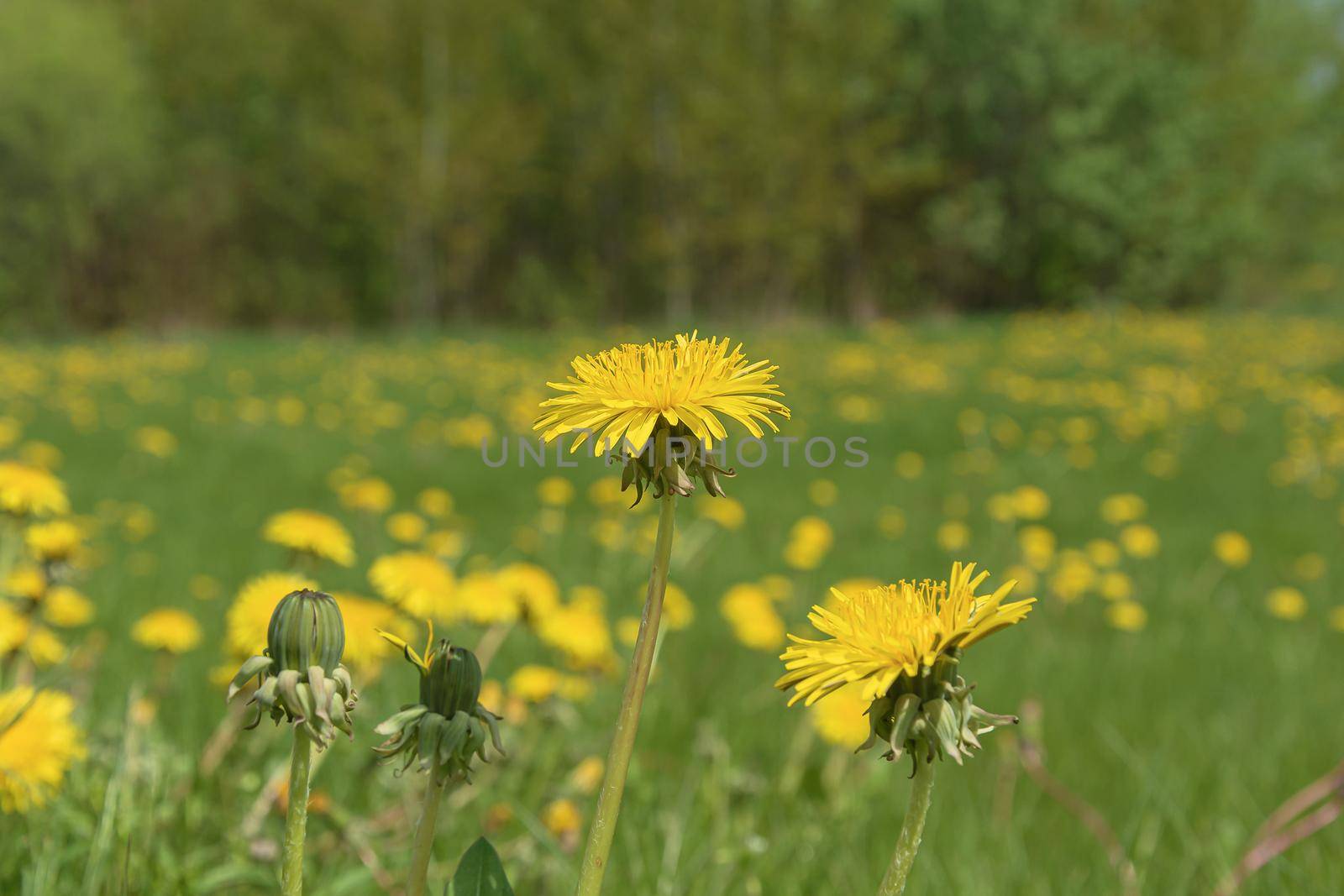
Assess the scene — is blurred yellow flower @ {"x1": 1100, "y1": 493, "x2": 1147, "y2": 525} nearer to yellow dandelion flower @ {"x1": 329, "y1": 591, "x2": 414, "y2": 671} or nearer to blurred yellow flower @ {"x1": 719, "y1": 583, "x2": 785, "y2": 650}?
blurred yellow flower @ {"x1": 719, "y1": 583, "x2": 785, "y2": 650}

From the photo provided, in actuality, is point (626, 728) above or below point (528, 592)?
below

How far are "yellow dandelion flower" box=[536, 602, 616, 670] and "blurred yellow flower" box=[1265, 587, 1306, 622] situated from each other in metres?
1.97

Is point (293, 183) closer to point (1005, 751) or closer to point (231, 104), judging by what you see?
point (231, 104)

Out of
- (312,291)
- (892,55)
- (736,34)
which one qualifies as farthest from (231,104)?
(892,55)

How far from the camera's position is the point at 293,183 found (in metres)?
21.3

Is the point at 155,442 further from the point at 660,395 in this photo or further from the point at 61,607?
the point at 660,395

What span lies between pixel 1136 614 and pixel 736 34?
50.0 ft

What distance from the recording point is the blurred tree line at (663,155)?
16.5m

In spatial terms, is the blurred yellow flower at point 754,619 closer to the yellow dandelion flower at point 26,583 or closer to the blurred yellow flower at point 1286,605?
the yellow dandelion flower at point 26,583

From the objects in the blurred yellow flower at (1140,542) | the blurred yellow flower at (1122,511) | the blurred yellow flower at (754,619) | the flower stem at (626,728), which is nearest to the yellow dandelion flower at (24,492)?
the flower stem at (626,728)

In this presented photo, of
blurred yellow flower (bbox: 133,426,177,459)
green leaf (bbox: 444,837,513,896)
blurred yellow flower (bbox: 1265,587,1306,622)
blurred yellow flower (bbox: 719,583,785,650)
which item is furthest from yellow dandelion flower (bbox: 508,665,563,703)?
blurred yellow flower (bbox: 133,426,177,459)

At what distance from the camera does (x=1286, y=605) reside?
255 cm

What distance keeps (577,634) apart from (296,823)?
89 cm

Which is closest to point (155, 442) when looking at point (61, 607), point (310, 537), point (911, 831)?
point (61, 607)
